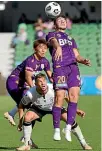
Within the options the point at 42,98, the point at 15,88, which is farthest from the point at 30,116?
the point at 15,88

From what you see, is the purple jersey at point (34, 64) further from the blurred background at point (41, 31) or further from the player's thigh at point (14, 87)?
the blurred background at point (41, 31)

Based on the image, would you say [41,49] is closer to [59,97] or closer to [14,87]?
[59,97]

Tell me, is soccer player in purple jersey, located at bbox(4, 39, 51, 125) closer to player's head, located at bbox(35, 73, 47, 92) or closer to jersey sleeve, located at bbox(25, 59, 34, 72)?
jersey sleeve, located at bbox(25, 59, 34, 72)

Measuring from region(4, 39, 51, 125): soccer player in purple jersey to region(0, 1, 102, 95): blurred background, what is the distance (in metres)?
13.9

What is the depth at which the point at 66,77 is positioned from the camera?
8.45 meters

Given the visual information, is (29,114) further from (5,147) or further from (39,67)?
(39,67)

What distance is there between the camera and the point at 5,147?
848 centimetres

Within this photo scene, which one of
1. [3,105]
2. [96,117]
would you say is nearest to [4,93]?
[3,105]

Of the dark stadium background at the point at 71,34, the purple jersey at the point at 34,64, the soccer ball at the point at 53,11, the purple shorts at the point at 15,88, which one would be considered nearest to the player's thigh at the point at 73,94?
the purple jersey at the point at 34,64

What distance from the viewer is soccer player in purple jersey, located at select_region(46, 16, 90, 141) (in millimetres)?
8242

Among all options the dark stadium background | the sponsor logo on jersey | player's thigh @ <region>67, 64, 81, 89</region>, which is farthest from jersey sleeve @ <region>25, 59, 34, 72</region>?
the dark stadium background

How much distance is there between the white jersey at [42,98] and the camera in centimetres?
818

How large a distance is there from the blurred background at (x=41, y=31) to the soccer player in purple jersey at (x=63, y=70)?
15.1 metres

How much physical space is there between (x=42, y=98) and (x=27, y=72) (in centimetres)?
120
